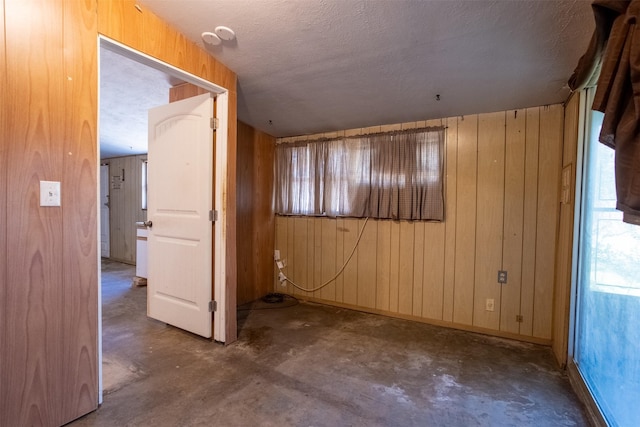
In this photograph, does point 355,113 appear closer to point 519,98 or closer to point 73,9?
point 519,98

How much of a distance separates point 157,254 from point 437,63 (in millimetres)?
2778

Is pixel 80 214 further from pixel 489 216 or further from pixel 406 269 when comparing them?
pixel 489 216

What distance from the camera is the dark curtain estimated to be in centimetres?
92

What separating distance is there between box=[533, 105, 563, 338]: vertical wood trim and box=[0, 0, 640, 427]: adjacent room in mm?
17

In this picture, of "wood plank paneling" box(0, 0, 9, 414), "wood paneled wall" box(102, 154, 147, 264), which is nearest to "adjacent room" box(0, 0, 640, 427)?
"wood plank paneling" box(0, 0, 9, 414)

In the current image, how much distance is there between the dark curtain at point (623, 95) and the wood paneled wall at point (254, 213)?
3090 mm

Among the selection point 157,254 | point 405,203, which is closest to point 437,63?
point 405,203

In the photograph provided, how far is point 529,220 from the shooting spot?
2674 millimetres

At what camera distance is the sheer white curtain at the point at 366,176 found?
3.03 meters

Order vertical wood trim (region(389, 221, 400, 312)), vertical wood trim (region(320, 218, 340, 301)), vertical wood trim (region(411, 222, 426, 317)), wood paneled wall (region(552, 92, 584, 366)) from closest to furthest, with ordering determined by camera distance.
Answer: wood paneled wall (region(552, 92, 584, 366))
vertical wood trim (region(411, 222, 426, 317))
vertical wood trim (region(389, 221, 400, 312))
vertical wood trim (region(320, 218, 340, 301))

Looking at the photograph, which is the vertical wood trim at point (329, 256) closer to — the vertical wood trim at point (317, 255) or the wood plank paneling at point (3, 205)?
the vertical wood trim at point (317, 255)

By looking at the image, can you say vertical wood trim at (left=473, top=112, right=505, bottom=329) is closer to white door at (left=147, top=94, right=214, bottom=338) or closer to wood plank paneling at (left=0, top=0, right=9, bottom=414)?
white door at (left=147, top=94, right=214, bottom=338)

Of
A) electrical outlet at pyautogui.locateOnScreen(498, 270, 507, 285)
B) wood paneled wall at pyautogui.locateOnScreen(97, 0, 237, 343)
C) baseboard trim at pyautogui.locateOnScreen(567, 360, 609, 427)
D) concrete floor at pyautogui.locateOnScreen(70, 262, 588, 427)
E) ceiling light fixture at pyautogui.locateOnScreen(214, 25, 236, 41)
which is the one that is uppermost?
ceiling light fixture at pyautogui.locateOnScreen(214, 25, 236, 41)

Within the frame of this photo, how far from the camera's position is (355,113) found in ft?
9.89
